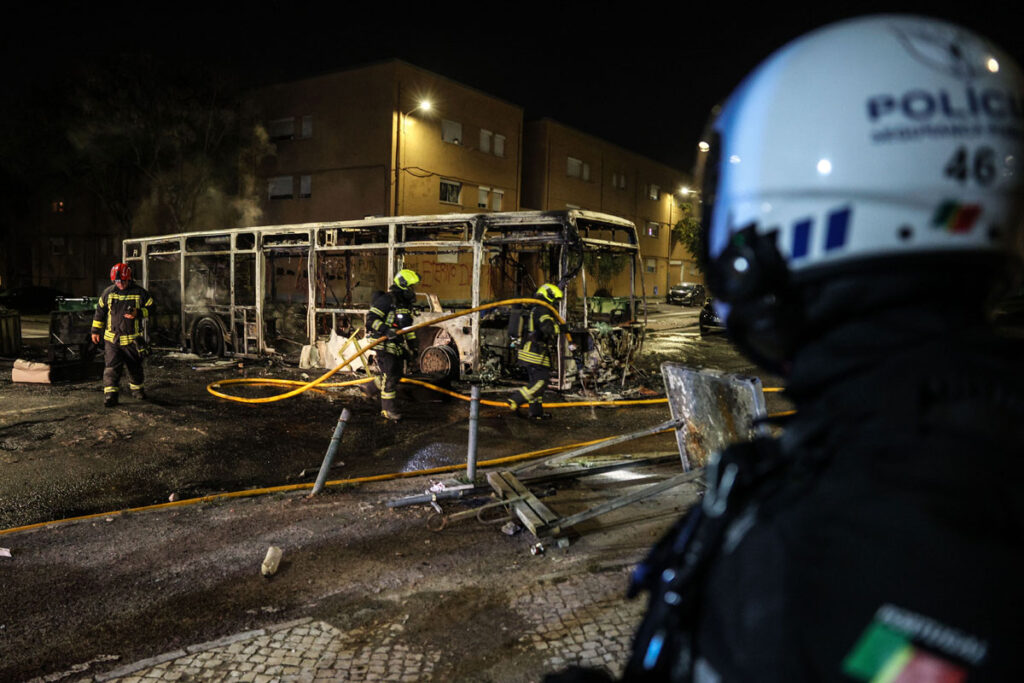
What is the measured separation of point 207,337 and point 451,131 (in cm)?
1677

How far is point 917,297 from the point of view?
0.92 metres

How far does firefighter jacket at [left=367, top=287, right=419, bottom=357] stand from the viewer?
27.9 feet

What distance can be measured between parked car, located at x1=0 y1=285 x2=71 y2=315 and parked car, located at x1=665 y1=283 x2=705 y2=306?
30425mm

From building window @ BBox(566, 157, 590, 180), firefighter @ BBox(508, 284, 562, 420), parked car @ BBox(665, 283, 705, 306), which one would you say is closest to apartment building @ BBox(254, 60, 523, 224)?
building window @ BBox(566, 157, 590, 180)

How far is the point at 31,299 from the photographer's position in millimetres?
28531

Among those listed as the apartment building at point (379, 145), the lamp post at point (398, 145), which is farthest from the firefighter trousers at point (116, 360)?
the lamp post at point (398, 145)

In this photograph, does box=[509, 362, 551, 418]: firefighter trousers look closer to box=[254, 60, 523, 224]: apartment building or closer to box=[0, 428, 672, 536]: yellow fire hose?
box=[0, 428, 672, 536]: yellow fire hose

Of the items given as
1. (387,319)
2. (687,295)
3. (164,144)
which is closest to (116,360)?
(387,319)

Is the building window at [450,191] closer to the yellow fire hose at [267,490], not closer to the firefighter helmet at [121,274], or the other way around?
the firefighter helmet at [121,274]

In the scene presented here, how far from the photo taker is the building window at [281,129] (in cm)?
2833

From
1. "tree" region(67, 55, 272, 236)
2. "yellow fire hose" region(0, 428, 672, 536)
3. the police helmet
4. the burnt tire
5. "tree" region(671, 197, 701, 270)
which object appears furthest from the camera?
"tree" region(671, 197, 701, 270)

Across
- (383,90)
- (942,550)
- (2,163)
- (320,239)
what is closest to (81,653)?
(942,550)

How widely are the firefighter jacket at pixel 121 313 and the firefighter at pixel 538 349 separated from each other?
5508mm

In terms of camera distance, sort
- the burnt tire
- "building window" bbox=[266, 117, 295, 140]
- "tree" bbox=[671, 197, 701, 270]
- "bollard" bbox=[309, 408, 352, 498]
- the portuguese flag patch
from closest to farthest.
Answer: the portuguese flag patch → "bollard" bbox=[309, 408, 352, 498] → the burnt tire → "building window" bbox=[266, 117, 295, 140] → "tree" bbox=[671, 197, 701, 270]
